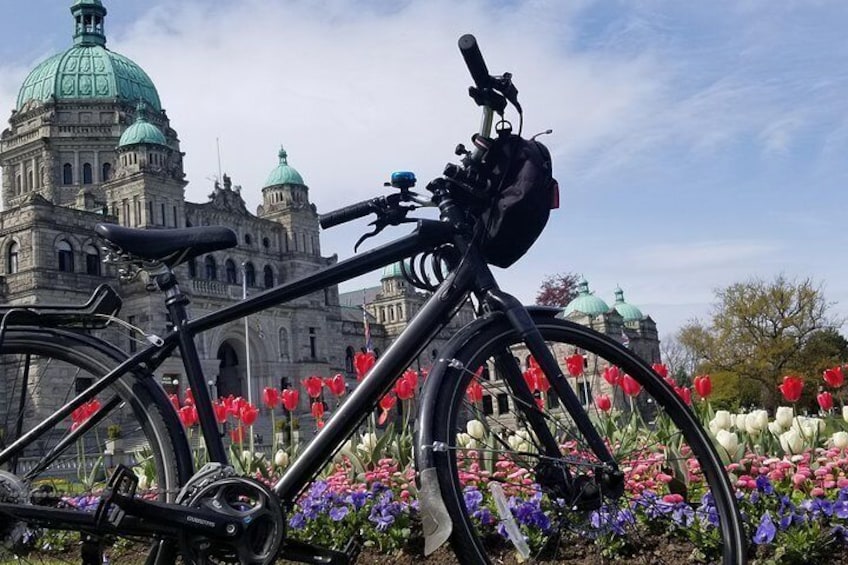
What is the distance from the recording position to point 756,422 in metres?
5.69

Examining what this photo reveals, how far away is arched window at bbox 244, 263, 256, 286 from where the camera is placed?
44.5 metres

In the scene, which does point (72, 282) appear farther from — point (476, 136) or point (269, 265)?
point (476, 136)

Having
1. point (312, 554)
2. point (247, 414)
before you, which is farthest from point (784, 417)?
point (312, 554)

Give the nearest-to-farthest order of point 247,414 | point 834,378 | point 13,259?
point 834,378, point 247,414, point 13,259

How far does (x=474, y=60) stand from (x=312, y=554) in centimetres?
181

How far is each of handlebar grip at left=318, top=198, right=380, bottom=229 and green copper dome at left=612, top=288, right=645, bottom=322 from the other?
68924mm

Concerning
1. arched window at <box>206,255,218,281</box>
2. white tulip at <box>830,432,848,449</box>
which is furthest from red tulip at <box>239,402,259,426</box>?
arched window at <box>206,255,218,281</box>

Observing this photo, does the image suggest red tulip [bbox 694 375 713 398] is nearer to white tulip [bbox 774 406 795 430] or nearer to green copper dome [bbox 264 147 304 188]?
white tulip [bbox 774 406 795 430]

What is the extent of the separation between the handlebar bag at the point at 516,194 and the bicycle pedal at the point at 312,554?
3.98ft

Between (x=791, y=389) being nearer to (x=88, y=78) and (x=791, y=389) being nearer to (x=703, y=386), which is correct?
(x=703, y=386)

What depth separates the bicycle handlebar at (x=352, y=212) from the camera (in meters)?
3.46

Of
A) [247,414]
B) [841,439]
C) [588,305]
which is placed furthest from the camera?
[588,305]

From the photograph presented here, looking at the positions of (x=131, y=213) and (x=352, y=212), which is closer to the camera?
(x=352, y=212)

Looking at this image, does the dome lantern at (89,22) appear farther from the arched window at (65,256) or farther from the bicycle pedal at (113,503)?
the bicycle pedal at (113,503)
